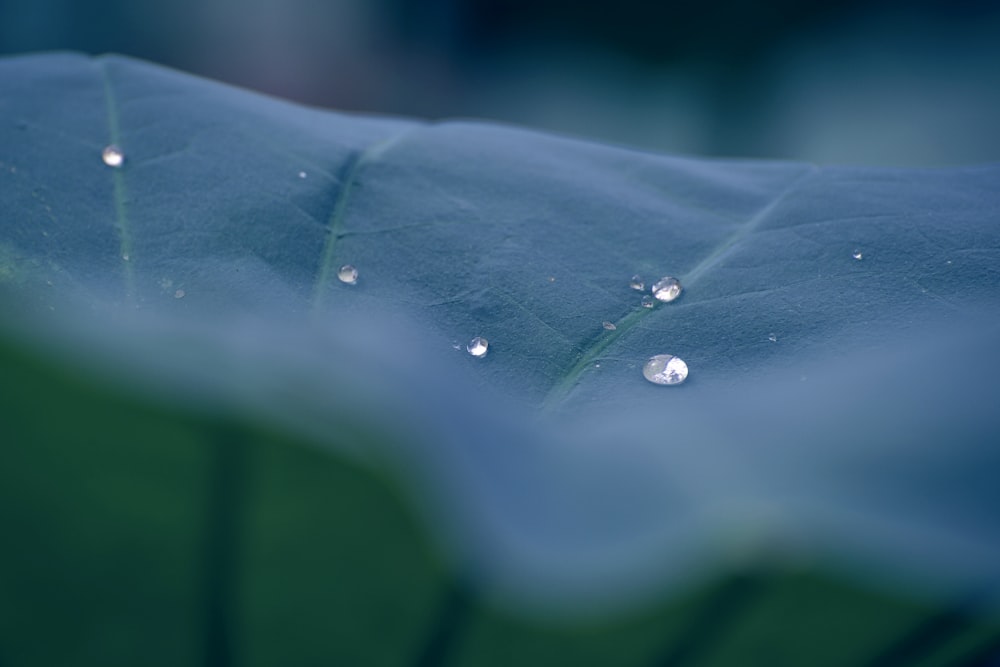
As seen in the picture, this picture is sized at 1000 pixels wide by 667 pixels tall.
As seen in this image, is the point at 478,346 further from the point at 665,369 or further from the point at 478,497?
the point at 478,497

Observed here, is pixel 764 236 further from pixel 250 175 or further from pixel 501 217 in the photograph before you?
pixel 250 175

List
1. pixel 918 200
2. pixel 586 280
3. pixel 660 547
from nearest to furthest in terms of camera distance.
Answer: pixel 660 547 → pixel 586 280 → pixel 918 200

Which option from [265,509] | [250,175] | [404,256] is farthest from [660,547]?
[250,175]

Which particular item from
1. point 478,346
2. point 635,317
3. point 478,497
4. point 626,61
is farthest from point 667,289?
point 626,61

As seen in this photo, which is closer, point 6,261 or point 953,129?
point 6,261

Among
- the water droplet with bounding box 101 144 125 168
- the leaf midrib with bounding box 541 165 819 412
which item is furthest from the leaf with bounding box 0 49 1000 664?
the water droplet with bounding box 101 144 125 168

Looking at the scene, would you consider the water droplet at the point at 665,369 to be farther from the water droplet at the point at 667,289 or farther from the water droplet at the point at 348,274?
the water droplet at the point at 348,274

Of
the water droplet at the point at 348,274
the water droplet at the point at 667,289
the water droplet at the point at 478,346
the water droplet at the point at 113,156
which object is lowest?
the water droplet at the point at 478,346

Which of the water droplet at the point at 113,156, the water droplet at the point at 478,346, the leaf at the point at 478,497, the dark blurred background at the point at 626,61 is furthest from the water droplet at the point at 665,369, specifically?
the dark blurred background at the point at 626,61
